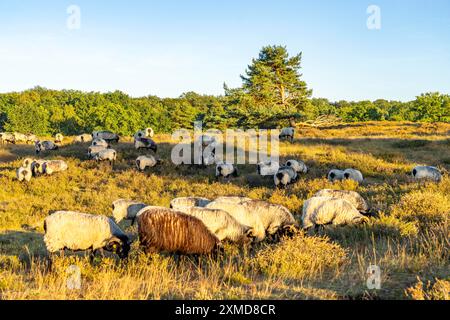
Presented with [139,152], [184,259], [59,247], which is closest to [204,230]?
[184,259]

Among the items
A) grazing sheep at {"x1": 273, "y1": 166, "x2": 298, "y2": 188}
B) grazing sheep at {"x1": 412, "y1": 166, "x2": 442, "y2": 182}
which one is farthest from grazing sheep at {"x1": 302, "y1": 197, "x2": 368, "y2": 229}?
grazing sheep at {"x1": 412, "y1": 166, "x2": 442, "y2": 182}

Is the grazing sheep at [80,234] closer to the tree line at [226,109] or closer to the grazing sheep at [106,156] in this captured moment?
the grazing sheep at [106,156]

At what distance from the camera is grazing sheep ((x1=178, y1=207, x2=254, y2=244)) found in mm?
8237

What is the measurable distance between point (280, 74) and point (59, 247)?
4540cm

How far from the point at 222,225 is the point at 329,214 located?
3.46 m

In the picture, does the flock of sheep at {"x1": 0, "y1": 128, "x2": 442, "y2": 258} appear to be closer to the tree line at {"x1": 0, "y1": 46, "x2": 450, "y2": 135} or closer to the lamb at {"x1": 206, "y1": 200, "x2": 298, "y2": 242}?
the lamb at {"x1": 206, "y1": 200, "x2": 298, "y2": 242}

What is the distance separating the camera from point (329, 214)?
10148 millimetres

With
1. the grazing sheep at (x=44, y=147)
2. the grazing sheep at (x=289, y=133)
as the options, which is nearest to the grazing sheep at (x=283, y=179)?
the grazing sheep at (x=289, y=133)

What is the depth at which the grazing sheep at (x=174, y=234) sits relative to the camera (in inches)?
299

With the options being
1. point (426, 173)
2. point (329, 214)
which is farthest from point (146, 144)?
point (329, 214)

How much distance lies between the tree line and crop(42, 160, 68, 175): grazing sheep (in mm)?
26601

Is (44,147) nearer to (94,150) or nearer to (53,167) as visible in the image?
(94,150)

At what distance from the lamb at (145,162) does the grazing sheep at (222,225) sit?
15.9 m
